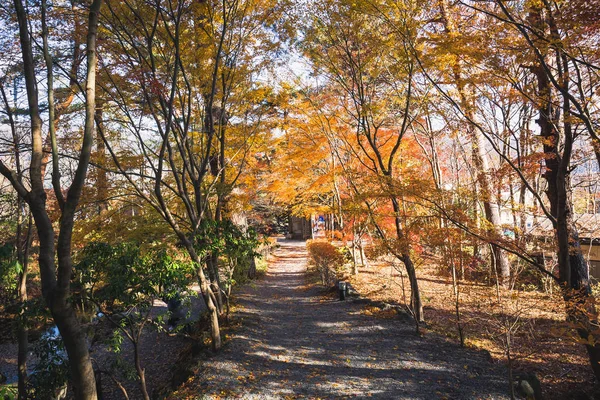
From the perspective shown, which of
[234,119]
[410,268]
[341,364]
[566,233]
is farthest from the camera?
[234,119]

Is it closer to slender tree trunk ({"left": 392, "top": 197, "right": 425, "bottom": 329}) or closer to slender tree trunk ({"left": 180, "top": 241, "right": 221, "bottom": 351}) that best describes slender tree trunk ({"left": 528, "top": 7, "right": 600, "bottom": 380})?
slender tree trunk ({"left": 392, "top": 197, "right": 425, "bottom": 329})

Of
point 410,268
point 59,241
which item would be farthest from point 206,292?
point 410,268

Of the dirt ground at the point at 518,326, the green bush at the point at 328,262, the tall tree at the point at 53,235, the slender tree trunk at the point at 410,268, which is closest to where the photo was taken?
the tall tree at the point at 53,235

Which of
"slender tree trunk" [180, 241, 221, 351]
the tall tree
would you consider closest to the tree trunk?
the tall tree

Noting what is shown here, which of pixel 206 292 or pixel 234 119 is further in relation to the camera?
pixel 234 119

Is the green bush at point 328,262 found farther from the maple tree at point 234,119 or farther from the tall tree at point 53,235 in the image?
the tall tree at point 53,235

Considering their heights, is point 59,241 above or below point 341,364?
above

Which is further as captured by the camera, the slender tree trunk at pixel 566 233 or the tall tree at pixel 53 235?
the slender tree trunk at pixel 566 233

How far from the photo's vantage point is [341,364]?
6254 millimetres

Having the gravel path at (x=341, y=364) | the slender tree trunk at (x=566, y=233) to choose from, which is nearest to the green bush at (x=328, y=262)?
the gravel path at (x=341, y=364)

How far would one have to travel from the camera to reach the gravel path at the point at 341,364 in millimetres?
5098

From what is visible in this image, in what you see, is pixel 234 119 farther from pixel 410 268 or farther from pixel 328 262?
pixel 328 262

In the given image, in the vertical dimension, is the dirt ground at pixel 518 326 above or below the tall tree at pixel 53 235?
below

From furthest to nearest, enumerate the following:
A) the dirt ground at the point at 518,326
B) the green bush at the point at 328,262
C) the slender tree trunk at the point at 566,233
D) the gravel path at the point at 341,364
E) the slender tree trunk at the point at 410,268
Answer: the green bush at the point at 328,262
the slender tree trunk at the point at 410,268
the dirt ground at the point at 518,326
the gravel path at the point at 341,364
the slender tree trunk at the point at 566,233
